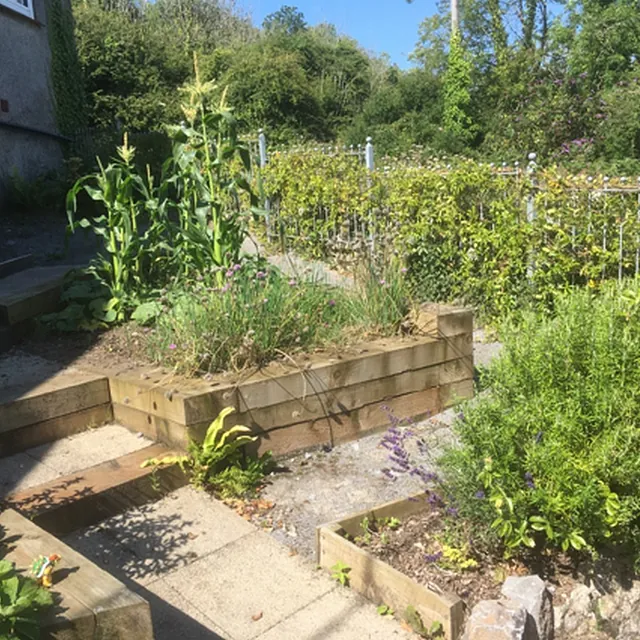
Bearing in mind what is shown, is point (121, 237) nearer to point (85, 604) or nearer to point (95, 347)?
point (95, 347)

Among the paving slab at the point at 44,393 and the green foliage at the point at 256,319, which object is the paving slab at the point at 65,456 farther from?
the green foliage at the point at 256,319

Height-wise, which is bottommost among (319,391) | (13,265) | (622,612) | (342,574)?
(622,612)

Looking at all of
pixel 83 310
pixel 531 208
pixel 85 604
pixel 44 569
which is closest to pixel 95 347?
pixel 83 310

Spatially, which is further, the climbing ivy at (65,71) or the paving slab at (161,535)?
the climbing ivy at (65,71)

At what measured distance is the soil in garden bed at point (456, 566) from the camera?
2.88 metres

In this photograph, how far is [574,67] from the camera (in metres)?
19.2

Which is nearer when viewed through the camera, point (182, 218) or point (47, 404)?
point (47, 404)

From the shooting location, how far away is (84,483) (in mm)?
3576

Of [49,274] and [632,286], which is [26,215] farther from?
[632,286]

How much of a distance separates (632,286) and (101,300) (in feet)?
11.4

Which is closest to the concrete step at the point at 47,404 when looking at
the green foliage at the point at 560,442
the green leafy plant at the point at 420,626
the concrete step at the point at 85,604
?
the concrete step at the point at 85,604

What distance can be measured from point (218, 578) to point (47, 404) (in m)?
1.59

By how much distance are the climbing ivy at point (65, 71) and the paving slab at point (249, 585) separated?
12.3m

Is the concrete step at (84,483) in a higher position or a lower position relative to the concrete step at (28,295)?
lower
